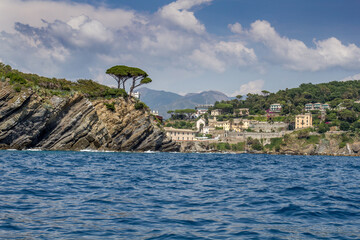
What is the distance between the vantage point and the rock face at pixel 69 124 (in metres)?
62.2

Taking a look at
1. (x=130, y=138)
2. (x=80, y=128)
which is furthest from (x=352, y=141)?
(x=80, y=128)

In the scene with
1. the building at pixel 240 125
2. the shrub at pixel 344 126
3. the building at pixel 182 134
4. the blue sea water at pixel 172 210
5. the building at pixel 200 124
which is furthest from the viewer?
the building at pixel 200 124

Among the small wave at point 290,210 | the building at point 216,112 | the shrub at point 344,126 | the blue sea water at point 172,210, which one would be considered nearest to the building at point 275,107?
the building at point 216,112

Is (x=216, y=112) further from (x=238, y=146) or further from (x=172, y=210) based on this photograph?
(x=172, y=210)

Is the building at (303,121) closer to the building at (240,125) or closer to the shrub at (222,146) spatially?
the building at (240,125)

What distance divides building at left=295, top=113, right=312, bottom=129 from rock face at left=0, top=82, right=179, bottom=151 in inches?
3124

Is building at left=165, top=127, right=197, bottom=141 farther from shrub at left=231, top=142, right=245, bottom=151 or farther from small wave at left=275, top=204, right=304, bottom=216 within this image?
small wave at left=275, top=204, right=304, bottom=216

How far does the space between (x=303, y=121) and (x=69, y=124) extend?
105 meters

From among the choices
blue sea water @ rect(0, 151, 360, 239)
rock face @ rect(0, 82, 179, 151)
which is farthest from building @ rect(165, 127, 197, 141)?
blue sea water @ rect(0, 151, 360, 239)

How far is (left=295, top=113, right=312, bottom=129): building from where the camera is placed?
14900cm

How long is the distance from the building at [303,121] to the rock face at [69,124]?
79344 millimetres

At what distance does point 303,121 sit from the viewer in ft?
492

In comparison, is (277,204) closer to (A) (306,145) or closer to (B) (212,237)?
(B) (212,237)

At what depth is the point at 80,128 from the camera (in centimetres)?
7069
